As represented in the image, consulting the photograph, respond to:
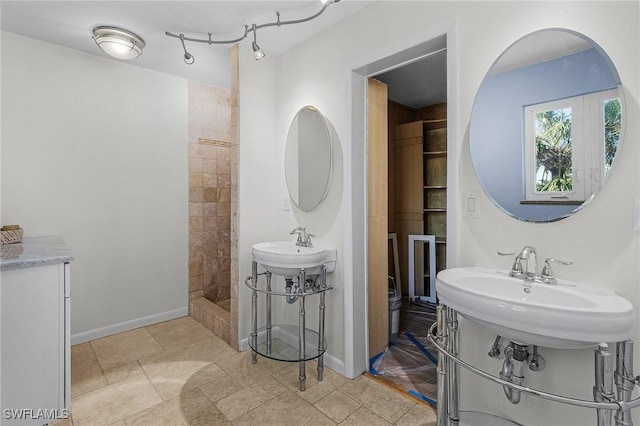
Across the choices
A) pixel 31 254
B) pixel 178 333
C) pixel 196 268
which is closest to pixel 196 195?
pixel 196 268

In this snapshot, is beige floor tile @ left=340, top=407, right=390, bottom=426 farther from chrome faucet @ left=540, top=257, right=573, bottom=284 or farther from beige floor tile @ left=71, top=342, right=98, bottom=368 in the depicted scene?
beige floor tile @ left=71, top=342, right=98, bottom=368

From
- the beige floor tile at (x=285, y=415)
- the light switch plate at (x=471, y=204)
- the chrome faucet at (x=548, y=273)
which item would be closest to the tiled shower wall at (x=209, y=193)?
the beige floor tile at (x=285, y=415)

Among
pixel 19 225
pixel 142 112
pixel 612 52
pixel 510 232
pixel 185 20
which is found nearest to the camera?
pixel 612 52

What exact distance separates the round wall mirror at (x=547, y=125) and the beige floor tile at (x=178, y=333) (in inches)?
103

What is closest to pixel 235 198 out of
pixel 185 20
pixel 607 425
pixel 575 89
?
pixel 185 20

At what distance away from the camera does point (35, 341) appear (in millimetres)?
1580

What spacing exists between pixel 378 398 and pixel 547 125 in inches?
68.6

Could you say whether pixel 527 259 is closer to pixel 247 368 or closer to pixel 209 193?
pixel 247 368

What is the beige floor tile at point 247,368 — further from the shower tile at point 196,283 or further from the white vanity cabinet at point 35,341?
the shower tile at point 196,283

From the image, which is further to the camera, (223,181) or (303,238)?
(223,181)

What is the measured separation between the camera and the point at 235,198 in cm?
256

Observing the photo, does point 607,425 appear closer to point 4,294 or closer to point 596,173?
point 596,173

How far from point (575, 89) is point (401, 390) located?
1.87 metres

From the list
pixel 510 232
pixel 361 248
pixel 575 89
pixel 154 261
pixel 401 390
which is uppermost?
pixel 575 89
